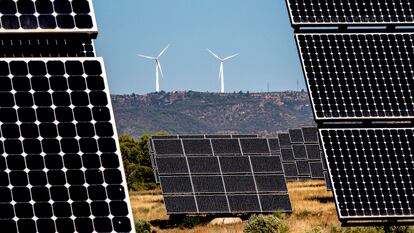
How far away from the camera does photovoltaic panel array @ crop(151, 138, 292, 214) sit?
136ft

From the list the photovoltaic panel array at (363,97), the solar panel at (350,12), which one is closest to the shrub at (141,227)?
the photovoltaic panel array at (363,97)

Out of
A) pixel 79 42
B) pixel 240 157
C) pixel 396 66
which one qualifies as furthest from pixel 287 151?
pixel 79 42

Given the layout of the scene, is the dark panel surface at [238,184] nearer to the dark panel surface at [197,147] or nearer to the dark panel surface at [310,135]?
the dark panel surface at [197,147]

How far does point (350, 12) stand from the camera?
2872cm

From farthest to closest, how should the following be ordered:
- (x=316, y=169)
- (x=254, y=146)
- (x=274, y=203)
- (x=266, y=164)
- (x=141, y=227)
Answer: (x=316, y=169) → (x=254, y=146) → (x=266, y=164) → (x=274, y=203) → (x=141, y=227)

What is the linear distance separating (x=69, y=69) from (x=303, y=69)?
13467 millimetres

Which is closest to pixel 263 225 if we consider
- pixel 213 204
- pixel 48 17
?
pixel 213 204

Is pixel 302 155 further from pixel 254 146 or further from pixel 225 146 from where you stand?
pixel 225 146

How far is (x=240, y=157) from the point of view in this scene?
144ft

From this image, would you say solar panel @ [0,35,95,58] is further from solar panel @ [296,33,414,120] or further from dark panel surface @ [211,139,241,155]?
dark panel surface @ [211,139,241,155]

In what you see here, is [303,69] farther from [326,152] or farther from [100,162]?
[100,162]

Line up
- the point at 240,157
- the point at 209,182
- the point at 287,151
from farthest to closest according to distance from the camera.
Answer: the point at 287,151 → the point at 240,157 → the point at 209,182

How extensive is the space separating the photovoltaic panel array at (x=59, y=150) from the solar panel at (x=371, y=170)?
12.0 meters

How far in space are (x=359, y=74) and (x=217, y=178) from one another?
49.4 feet
